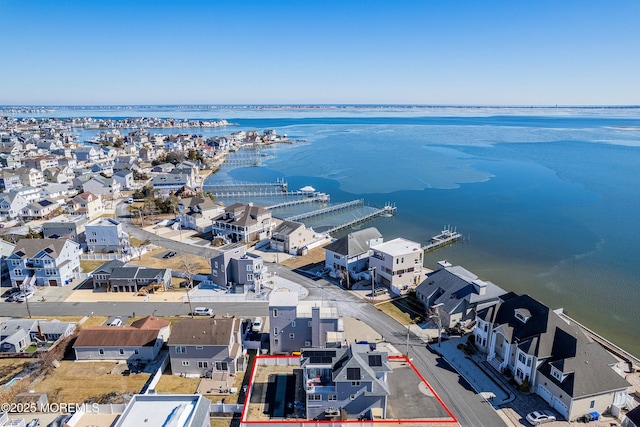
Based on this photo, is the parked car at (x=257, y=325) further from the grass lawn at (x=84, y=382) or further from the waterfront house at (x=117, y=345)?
the grass lawn at (x=84, y=382)

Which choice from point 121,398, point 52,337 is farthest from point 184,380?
point 52,337

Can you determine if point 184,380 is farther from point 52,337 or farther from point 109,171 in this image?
point 109,171

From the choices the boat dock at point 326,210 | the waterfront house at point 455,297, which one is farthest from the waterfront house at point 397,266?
the boat dock at point 326,210

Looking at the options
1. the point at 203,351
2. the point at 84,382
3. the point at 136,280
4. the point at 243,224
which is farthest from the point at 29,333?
the point at 243,224

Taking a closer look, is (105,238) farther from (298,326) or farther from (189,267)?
(298,326)

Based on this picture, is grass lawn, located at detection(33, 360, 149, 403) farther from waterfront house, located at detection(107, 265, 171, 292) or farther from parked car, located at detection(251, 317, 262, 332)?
waterfront house, located at detection(107, 265, 171, 292)

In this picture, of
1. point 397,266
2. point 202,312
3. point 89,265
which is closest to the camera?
point 202,312

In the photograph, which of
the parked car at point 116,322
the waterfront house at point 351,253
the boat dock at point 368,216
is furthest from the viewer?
the boat dock at point 368,216
